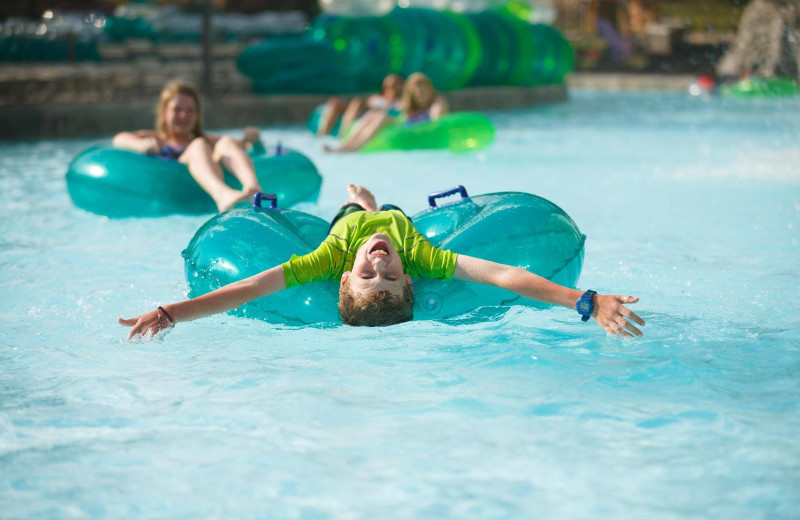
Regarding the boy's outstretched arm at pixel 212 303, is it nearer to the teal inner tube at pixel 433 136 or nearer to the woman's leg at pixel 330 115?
the teal inner tube at pixel 433 136

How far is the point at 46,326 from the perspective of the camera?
3.26 metres

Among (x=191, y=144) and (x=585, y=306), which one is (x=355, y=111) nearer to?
(x=191, y=144)

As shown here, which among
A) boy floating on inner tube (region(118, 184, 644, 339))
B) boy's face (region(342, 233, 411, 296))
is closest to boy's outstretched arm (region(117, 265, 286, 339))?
boy floating on inner tube (region(118, 184, 644, 339))

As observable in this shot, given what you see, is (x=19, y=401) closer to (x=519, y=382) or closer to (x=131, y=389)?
(x=131, y=389)

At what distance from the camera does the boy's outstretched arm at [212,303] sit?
2.72 meters

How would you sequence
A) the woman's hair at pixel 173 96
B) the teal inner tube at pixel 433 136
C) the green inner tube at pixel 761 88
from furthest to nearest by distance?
the green inner tube at pixel 761 88, the teal inner tube at pixel 433 136, the woman's hair at pixel 173 96

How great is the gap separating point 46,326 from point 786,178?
17.8ft

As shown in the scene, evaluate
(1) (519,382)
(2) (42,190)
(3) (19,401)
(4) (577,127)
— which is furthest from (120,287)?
(4) (577,127)

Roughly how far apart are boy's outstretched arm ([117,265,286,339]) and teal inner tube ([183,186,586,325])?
0.48ft

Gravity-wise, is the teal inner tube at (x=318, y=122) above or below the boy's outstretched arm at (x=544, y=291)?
below

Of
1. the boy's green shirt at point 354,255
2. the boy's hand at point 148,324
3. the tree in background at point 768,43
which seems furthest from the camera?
the tree in background at point 768,43

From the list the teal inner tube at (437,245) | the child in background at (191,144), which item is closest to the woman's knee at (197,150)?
the child in background at (191,144)

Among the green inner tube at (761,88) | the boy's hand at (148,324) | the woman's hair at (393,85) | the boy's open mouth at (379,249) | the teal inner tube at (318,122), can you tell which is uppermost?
the woman's hair at (393,85)

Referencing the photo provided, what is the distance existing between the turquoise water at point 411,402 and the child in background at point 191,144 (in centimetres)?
51
